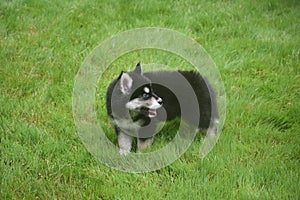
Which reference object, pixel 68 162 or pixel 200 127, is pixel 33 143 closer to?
pixel 68 162

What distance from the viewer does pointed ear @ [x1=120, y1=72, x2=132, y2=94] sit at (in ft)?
11.5

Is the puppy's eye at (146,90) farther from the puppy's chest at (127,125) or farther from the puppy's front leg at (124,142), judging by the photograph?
the puppy's front leg at (124,142)

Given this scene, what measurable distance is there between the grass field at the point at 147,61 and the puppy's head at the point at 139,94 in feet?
1.79

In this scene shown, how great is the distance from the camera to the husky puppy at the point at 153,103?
140 inches

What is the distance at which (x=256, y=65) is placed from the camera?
5195 millimetres

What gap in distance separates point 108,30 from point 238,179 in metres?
3.39

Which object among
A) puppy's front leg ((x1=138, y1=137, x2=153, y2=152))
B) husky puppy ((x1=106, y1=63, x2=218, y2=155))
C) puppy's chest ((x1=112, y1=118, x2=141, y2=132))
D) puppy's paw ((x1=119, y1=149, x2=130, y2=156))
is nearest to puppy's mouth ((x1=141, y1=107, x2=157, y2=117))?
husky puppy ((x1=106, y1=63, x2=218, y2=155))

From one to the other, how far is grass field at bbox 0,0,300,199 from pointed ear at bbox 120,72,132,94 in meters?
0.69

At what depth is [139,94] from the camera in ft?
11.6

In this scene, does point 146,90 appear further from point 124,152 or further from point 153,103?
point 124,152

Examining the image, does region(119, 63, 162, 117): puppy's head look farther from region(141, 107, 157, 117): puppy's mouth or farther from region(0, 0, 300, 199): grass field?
region(0, 0, 300, 199): grass field

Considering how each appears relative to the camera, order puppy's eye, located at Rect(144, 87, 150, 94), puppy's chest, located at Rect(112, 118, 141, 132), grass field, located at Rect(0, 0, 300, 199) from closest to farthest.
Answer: grass field, located at Rect(0, 0, 300, 199), puppy's eye, located at Rect(144, 87, 150, 94), puppy's chest, located at Rect(112, 118, 141, 132)

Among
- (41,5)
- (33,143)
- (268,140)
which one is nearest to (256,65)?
(268,140)

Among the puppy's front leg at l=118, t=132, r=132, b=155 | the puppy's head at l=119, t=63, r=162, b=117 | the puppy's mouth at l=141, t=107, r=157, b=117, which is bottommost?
the puppy's front leg at l=118, t=132, r=132, b=155
